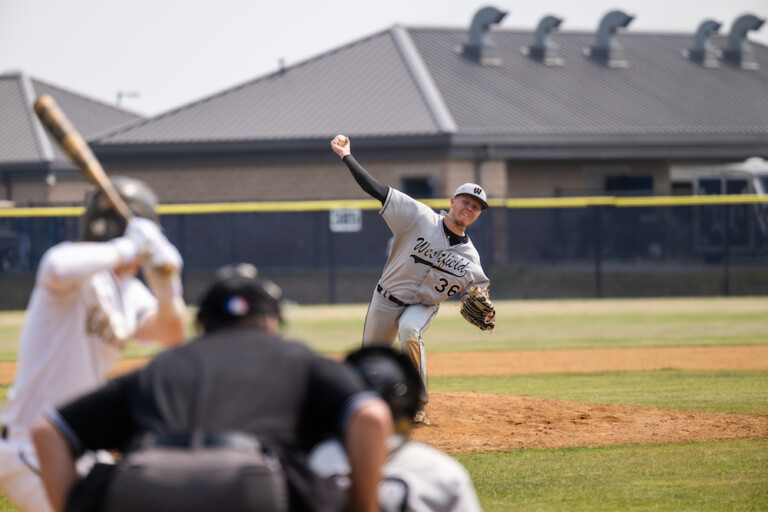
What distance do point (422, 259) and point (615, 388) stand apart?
3.33m

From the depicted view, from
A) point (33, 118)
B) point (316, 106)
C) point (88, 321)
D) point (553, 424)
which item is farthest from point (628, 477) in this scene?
point (33, 118)

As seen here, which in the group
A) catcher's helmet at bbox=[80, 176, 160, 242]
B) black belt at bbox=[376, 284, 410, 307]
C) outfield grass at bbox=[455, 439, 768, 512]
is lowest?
outfield grass at bbox=[455, 439, 768, 512]

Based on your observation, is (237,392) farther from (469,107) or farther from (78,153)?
(469,107)

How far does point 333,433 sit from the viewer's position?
320cm

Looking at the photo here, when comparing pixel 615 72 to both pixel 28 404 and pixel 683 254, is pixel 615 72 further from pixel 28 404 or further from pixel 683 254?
pixel 28 404

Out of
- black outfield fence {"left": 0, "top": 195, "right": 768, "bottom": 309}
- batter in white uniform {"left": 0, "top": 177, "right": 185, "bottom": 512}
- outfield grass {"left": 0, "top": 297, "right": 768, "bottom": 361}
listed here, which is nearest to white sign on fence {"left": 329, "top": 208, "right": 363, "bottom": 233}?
black outfield fence {"left": 0, "top": 195, "right": 768, "bottom": 309}

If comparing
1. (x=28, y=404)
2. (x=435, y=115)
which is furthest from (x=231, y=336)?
(x=435, y=115)

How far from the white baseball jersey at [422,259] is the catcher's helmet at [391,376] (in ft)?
17.4

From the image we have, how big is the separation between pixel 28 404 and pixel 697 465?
464cm

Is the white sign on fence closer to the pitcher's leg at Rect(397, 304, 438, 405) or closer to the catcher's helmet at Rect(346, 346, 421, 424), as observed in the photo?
the pitcher's leg at Rect(397, 304, 438, 405)

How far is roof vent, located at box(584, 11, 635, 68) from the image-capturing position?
1318 inches

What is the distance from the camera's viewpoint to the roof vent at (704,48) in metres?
34.9

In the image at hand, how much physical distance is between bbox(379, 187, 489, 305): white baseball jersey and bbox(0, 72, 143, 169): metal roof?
23.9 meters

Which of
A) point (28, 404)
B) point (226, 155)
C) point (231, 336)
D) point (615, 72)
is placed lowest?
point (28, 404)
